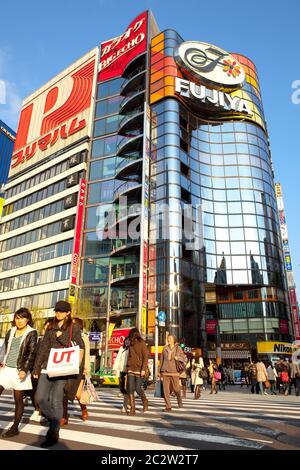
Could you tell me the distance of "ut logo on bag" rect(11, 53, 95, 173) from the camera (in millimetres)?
46809

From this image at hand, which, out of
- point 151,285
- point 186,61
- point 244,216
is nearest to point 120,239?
point 151,285

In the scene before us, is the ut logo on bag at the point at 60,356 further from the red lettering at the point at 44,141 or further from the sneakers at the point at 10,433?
the red lettering at the point at 44,141

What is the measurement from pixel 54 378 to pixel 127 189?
32.3m

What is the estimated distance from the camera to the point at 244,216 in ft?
137

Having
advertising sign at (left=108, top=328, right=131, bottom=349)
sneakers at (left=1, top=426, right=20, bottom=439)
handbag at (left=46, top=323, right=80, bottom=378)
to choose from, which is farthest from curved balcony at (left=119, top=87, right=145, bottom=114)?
sneakers at (left=1, top=426, right=20, bottom=439)

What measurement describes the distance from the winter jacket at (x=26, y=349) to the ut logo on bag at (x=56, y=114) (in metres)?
42.2

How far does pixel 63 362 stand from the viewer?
432cm

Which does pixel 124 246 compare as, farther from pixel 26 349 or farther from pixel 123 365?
pixel 26 349

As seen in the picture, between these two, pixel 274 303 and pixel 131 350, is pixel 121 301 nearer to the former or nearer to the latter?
pixel 274 303

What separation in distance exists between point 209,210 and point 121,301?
14908mm

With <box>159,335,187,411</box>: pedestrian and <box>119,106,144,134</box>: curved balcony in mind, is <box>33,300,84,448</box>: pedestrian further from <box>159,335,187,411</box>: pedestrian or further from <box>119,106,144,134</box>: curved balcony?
<box>119,106,144,134</box>: curved balcony

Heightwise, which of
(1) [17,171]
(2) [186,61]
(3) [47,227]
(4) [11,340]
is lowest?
(4) [11,340]

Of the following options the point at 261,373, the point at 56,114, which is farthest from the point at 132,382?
the point at 56,114
